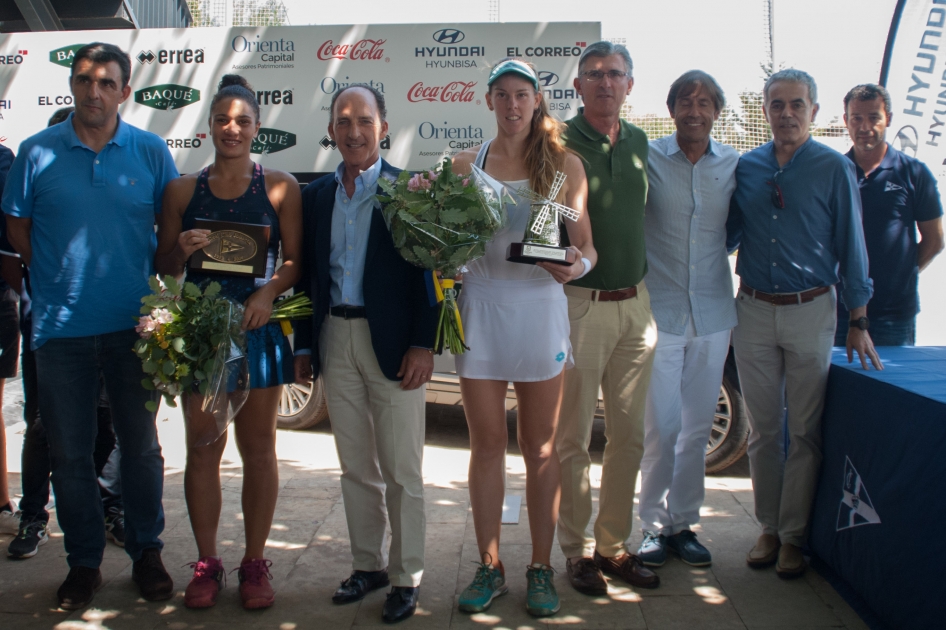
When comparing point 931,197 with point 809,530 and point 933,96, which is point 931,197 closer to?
point 809,530

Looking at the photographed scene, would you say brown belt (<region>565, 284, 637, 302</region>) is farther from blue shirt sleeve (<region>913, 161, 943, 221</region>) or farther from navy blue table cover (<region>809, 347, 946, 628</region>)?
blue shirt sleeve (<region>913, 161, 943, 221</region>)

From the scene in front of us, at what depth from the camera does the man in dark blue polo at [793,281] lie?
371cm

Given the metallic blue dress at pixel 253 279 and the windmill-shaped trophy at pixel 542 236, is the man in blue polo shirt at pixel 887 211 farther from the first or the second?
the metallic blue dress at pixel 253 279

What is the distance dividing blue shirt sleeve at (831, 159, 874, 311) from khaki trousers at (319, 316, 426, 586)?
2.05 metres

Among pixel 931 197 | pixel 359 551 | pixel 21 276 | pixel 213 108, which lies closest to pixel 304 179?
pixel 21 276

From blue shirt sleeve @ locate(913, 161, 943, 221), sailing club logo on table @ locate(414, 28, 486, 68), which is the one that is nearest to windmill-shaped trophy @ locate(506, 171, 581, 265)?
blue shirt sleeve @ locate(913, 161, 943, 221)

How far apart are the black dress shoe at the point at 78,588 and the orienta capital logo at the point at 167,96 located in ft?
17.8

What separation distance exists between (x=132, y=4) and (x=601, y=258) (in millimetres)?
9116

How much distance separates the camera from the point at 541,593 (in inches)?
131

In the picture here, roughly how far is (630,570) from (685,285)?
4.44 feet

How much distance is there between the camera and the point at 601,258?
355 centimetres

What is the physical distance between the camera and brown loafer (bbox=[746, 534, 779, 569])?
3799 millimetres

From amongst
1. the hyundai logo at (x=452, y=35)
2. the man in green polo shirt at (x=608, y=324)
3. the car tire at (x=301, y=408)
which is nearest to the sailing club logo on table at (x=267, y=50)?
the hyundai logo at (x=452, y=35)

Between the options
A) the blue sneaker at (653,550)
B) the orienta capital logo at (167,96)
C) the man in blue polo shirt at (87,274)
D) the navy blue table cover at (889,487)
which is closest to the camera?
the navy blue table cover at (889,487)
